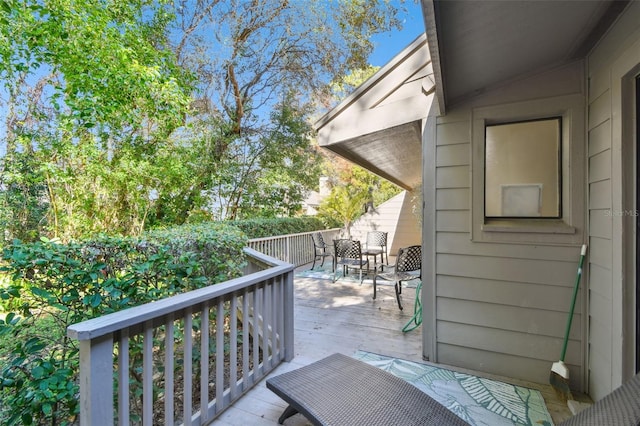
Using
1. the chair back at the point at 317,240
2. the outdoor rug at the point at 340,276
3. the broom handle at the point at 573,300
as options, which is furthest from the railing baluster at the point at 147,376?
the chair back at the point at 317,240

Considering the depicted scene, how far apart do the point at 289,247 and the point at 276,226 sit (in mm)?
645

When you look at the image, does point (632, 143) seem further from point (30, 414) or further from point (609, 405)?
point (30, 414)

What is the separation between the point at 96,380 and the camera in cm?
126

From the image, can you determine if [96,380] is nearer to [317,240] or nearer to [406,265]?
[406,265]

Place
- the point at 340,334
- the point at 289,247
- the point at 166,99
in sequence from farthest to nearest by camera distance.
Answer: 1. the point at 289,247
2. the point at 166,99
3. the point at 340,334

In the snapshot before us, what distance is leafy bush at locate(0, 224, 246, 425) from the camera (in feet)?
5.05

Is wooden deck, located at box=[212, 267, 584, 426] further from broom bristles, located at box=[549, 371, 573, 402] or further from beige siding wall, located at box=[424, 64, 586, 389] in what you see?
beige siding wall, located at box=[424, 64, 586, 389]

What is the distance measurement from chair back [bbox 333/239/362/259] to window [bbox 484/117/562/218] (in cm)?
333

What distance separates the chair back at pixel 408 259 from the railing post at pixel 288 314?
2.14m

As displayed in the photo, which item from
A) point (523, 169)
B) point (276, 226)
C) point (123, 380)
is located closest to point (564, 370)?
point (523, 169)

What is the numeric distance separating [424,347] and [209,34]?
8.95 meters

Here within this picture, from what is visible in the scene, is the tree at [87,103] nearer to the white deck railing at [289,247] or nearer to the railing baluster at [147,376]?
the white deck railing at [289,247]

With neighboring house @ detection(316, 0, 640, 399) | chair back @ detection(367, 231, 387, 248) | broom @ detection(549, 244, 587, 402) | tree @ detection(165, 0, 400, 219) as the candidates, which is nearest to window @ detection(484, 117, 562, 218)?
neighboring house @ detection(316, 0, 640, 399)

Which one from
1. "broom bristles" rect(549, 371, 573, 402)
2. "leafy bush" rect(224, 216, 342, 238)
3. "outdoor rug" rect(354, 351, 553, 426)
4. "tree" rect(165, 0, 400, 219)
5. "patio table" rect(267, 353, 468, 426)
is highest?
"tree" rect(165, 0, 400, 219)
